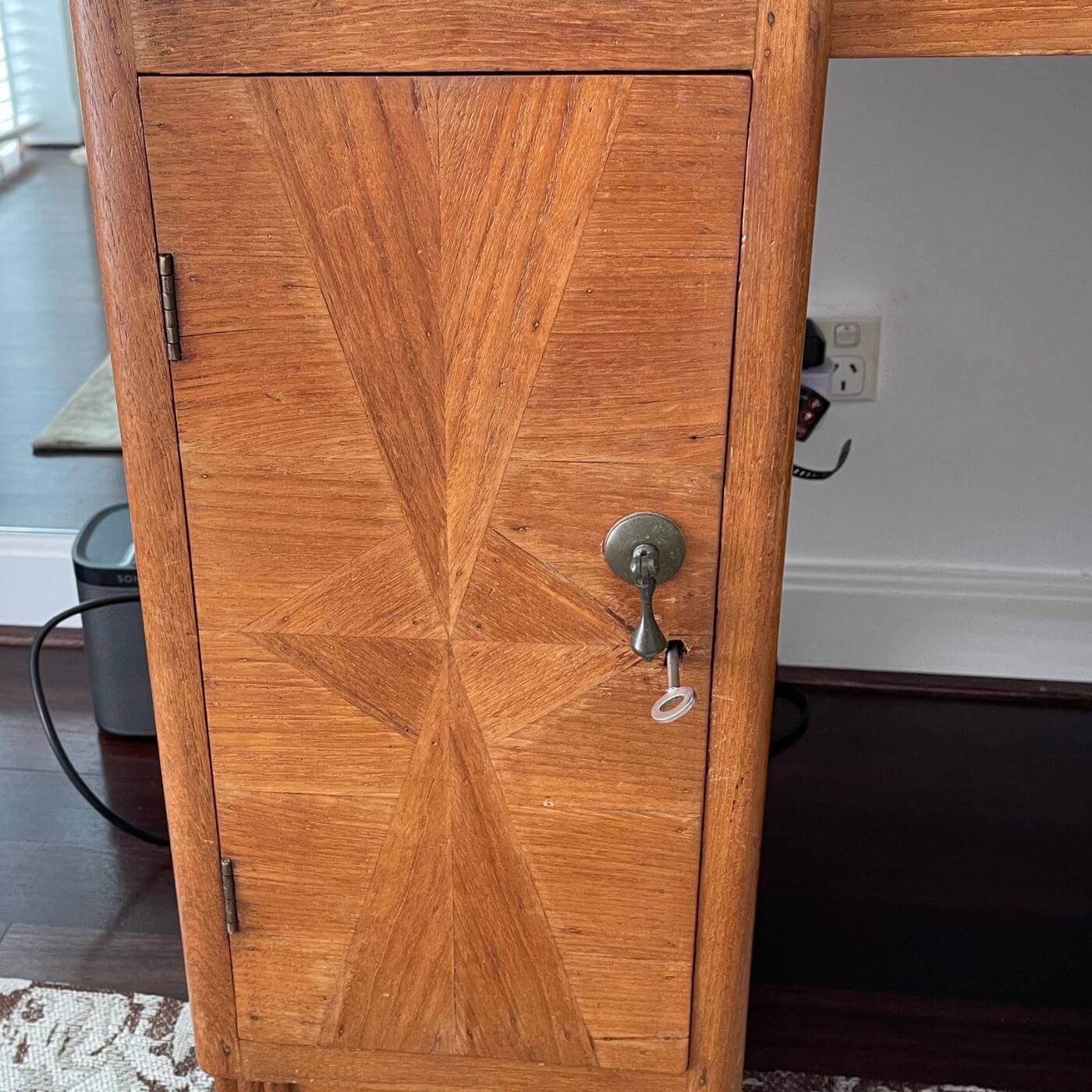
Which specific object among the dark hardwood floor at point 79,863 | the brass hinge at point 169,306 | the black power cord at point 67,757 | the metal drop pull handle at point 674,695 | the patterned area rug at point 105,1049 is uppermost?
the brass hinge at point 169,306

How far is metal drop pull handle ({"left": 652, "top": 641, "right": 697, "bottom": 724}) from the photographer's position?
2.67 feet

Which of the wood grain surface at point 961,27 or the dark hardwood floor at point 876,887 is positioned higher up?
the wood grain surface at point 961,27

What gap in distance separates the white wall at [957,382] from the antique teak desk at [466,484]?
2.19 ft

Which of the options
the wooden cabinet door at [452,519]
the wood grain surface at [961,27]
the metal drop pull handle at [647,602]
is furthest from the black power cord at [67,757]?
the wood grain surface at [961,27]

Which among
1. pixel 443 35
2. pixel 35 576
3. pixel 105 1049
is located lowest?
pixel 105 1049

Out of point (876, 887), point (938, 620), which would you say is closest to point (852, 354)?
point (938, 620)

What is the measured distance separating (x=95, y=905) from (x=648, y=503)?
0.84 metres

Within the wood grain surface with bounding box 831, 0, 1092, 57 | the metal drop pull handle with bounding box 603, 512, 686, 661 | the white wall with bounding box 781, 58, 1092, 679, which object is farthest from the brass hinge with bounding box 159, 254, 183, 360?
the white wall with bounding box 781, 58, 1092, 679

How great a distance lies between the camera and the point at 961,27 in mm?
725

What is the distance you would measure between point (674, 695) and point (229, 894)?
1.20 ft

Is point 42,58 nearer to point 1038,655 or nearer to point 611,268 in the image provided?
point 611,268

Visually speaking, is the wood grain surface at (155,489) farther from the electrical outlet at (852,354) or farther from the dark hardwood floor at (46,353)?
the dark hardwood floor at (46,353)

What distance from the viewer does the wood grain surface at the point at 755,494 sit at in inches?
28.1

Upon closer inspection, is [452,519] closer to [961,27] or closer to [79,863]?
[961,27]
